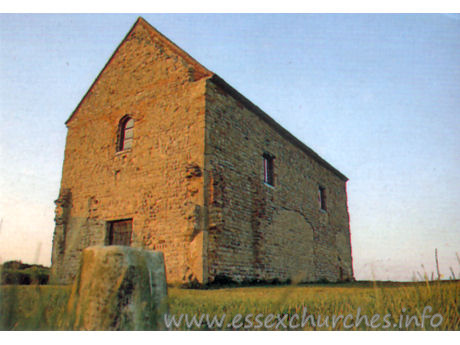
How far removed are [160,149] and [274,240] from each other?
445 cm

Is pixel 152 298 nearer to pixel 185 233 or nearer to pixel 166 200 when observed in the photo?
pixel 185 233

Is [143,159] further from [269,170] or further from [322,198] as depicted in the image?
[322,198]

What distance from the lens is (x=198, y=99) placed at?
377 inches

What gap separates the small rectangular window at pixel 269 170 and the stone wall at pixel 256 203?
0.55 feet

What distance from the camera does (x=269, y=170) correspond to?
12141 mm

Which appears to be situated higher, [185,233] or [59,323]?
[185,233]

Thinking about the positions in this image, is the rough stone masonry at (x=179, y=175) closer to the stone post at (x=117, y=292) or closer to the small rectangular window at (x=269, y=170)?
the small rectangular window at (x=269, y=170)

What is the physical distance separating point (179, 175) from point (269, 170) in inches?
152

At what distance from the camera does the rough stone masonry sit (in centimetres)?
893

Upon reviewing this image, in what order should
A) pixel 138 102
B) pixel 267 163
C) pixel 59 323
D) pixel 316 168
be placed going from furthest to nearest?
1. pixel 316 168
2. pixel 267 163
3. pixel 138 102
4. pixel 59 323

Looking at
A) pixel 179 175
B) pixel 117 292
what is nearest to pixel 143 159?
pixel 179 175

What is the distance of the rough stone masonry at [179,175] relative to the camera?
352 inches

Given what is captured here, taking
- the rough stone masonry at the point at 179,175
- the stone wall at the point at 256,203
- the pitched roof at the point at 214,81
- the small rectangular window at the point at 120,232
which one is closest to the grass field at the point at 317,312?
the rough stone masonry at the point at 179,175

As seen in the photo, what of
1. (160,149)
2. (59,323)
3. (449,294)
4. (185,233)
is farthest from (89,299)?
(160,149)
